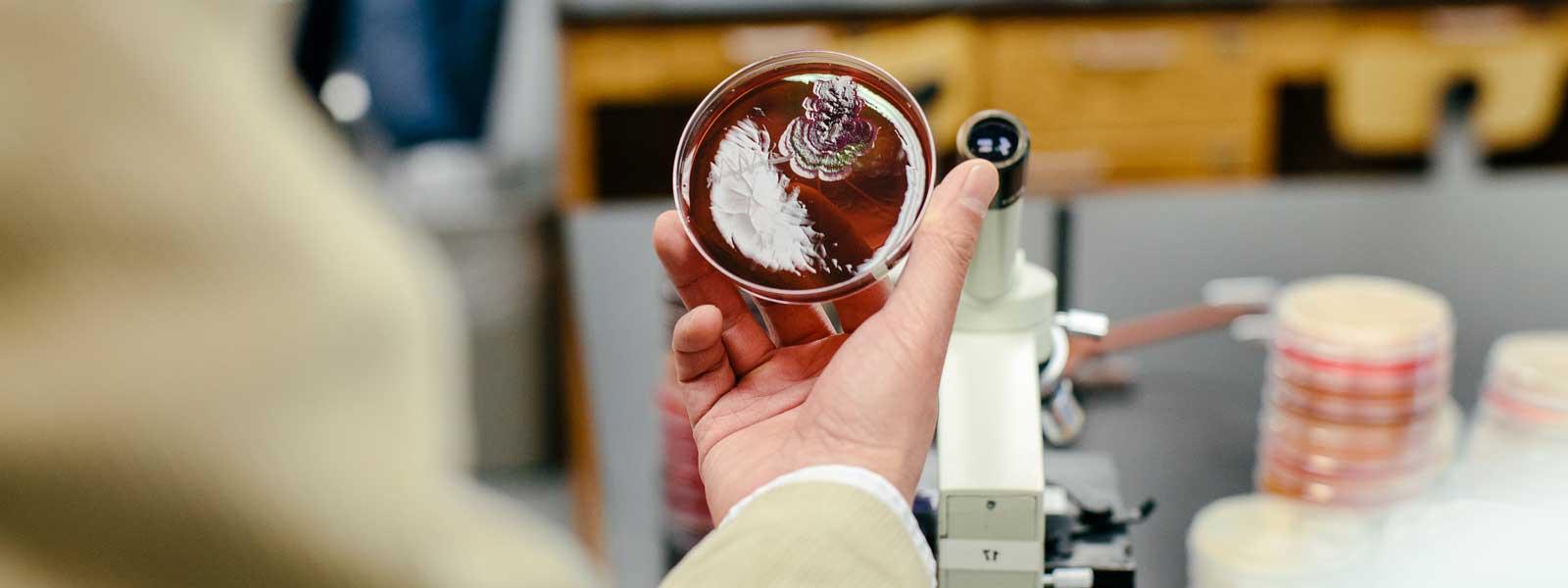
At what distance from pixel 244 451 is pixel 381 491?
8 centimetres

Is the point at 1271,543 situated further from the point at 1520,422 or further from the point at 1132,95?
the point at 1132,95

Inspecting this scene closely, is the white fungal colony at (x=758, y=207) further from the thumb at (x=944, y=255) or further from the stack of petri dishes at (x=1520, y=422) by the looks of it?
the stack of petri dishes at (x=1520, y=422)

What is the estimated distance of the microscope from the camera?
0.71 metres

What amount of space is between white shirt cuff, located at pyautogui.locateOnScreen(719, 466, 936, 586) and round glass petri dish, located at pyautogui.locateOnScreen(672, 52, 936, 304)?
0.33ft

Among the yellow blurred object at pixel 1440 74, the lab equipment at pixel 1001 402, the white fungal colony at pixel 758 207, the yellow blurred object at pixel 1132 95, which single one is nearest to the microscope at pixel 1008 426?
the lab equipment at pixel 1001 402

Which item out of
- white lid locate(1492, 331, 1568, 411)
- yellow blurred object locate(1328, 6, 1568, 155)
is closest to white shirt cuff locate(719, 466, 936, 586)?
white lid locate(1492, 331, 1568, 411)

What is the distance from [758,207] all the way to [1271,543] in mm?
508

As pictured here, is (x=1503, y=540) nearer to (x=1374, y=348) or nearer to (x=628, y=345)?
(x=1374, y=348)

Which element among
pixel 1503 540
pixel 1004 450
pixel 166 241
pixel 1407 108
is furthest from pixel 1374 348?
pixel 1407 108

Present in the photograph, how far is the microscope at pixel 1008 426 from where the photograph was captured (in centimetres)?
71

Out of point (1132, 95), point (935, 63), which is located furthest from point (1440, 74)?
point (935, 63)

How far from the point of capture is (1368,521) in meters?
1.07

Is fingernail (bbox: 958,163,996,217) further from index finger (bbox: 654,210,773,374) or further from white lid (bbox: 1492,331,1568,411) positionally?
white lid (bbox: 1492,331,1568,411)

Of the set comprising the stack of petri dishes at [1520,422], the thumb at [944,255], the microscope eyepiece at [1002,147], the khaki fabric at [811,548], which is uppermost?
the microscope eyepiece at [1002,147]
